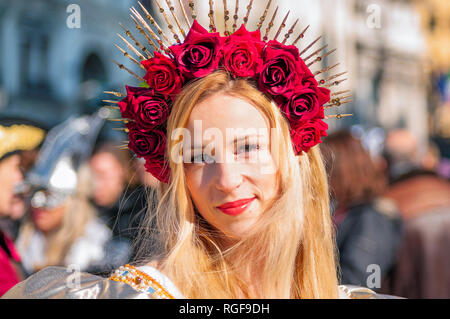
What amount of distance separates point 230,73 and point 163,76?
7.9 inches

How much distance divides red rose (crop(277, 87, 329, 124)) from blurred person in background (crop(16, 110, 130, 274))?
180cm

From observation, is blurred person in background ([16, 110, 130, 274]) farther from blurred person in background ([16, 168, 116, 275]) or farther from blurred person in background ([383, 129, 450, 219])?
blurred person in background ([383, 129, 450, 219])

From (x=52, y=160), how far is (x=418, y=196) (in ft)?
8.15

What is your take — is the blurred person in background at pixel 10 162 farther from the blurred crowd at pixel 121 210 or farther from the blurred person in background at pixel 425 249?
the blurred person in background at pixel 425 249

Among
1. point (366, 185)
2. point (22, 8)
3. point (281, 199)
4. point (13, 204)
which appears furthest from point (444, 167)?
point (22, 8)

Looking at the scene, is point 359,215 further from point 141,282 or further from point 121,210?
point 141,282

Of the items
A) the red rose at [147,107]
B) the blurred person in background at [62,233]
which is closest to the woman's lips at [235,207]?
the red rose at [147,107]

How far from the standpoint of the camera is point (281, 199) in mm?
1622

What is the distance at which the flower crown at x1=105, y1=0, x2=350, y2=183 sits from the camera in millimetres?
1649

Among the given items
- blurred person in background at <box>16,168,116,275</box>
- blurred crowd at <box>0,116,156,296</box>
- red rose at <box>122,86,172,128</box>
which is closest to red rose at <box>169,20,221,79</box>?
red rose at <box>122,86,172,128</box>

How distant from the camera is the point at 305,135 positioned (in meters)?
1.70

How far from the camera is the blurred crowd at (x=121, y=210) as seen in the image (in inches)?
122

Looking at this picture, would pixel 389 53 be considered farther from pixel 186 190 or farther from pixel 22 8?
pixel 186 190

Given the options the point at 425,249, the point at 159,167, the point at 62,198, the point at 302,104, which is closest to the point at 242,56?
the point at 302,104
